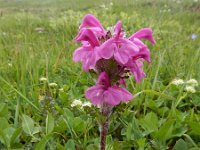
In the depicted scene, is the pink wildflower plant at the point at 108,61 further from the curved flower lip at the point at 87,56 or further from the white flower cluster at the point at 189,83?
the white flower cluster at the point at 189,83

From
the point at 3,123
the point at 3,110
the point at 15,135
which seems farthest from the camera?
the point at 3,110

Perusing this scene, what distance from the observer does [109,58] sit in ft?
3.48

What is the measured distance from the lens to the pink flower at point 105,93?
Result: 108cm

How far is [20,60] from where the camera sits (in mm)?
2623

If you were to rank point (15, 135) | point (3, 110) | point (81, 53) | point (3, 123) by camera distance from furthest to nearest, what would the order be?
point (3, 110) < point (3, 123) < point (15, 135) < point (81, 53)

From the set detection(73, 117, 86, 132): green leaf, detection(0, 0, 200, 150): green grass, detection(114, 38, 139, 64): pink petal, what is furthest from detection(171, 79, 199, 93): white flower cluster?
detection(114, 38, 139, 64): pink petal

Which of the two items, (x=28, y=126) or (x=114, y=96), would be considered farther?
(x=28, y=126)

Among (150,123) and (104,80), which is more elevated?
(104,80)

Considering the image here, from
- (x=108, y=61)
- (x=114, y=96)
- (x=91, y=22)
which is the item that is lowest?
(x=114, y=96)

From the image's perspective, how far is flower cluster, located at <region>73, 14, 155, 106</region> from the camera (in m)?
1.05

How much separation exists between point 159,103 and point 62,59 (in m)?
1.26

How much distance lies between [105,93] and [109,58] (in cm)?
11

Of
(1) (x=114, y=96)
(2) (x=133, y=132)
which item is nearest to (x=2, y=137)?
(2) (x=133, y=132)

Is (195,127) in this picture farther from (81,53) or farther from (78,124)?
(81,53)
